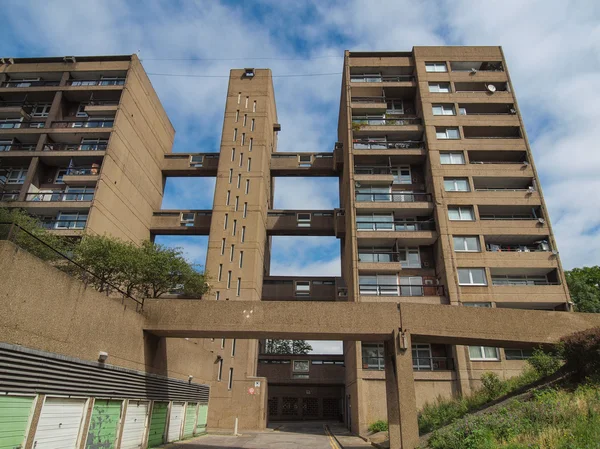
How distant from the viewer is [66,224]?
32625mm

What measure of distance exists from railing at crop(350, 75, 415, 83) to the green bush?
2981 cm

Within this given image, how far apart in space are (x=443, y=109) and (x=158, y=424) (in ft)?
109

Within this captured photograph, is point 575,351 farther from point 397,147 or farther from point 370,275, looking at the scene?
point 397,147

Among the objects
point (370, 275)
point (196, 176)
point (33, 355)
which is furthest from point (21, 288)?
point (196, 176)

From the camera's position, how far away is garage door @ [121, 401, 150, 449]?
15.1 metres

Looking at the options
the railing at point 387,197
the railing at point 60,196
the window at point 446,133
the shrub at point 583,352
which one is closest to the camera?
the shrub at point 583,352

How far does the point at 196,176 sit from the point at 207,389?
79.5ft

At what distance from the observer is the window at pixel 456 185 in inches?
1331

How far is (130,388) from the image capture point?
1536 centimetres

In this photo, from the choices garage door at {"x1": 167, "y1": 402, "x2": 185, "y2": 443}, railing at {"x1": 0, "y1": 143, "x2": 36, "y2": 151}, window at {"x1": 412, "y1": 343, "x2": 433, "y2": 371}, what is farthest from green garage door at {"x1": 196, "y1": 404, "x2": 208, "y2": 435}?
railing at {"x1": 0, "y1": 143, "x2": 36, "y2": 151}

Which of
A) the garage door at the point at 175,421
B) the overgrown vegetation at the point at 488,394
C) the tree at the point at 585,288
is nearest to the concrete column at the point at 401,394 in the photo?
the overgrown vegetation at the point at 488,394

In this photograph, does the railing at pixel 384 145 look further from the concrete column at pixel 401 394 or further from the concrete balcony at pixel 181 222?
the concrete column at pixel 401 394

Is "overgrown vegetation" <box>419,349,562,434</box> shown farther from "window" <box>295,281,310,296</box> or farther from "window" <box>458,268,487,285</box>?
"window" <box>295,281,310,296</box>

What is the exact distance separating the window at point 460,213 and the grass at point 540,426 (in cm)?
1990
